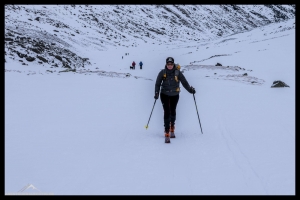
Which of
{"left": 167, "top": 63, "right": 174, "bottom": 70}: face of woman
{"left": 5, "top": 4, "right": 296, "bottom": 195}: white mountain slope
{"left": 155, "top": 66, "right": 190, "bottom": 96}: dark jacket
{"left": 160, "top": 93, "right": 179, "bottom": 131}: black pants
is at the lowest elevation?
{"left": 5, "top": 4, "right": 296, "bottom": 195}: white mountain slope

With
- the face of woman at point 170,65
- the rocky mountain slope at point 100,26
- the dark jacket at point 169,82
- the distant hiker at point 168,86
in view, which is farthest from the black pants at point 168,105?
the rocky mountain slope at point 100,26

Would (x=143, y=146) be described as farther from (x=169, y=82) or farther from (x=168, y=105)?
(x=169, y=82)

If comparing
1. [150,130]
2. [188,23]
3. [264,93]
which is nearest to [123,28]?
[188,23]

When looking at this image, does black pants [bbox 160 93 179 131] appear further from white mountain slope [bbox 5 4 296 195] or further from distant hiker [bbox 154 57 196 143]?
white mountain slope [bbox 5 4 296 195]

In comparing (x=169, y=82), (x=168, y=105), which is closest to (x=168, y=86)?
(x=169, y=82)

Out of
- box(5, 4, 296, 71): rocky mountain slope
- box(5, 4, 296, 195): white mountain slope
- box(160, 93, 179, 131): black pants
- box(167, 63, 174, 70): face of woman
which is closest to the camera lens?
box(5, 4, 296, 195): white mountain slope

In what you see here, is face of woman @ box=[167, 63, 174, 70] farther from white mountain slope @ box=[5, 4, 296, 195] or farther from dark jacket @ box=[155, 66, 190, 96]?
white mountain slope @ box=[5, 4, 296, 195]

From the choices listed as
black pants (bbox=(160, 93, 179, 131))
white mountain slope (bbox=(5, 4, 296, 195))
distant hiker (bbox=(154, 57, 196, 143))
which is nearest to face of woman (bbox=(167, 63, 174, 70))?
distant hiker (bbox=(154, 57, 196, 143))

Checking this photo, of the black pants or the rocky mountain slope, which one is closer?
the black pants

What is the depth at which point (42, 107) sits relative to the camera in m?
11.0

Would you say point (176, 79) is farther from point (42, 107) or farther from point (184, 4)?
point (184, 4)

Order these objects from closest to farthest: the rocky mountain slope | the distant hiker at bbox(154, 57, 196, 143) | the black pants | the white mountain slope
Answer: the white mountain slope, the distant hiker at bbox(154, 57, 196, 143), the black pants, the rocky mountain slope

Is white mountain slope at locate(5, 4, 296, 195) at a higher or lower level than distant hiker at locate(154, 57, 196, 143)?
lower

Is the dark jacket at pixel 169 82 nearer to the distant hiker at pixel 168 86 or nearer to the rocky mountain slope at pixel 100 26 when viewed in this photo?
the distant hiker at pixel 168 86
